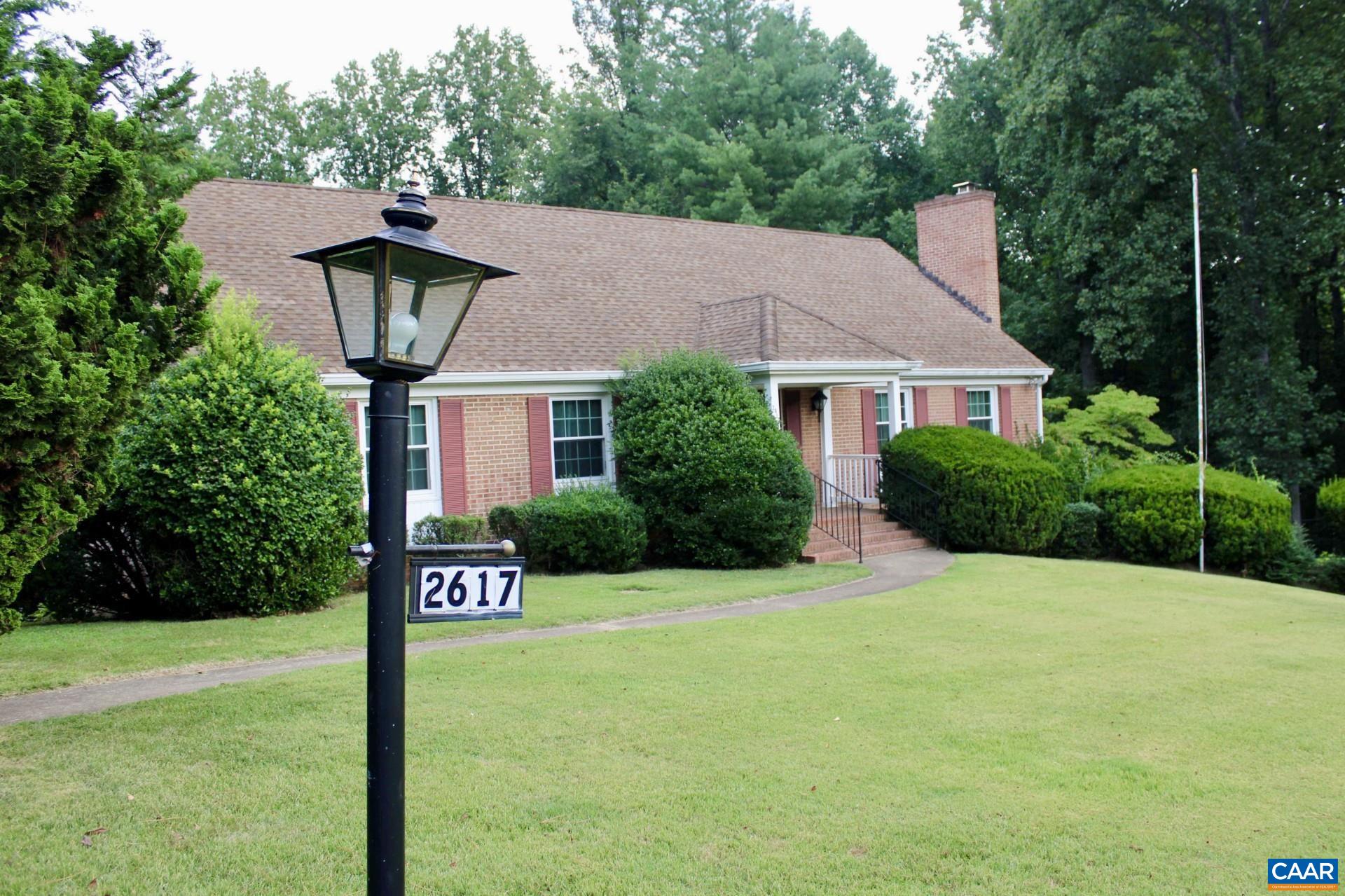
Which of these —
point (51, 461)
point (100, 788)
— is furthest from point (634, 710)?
point (51, 461)

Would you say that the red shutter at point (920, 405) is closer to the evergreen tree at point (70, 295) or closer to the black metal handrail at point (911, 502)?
the black metal handrail at point (911, 502)

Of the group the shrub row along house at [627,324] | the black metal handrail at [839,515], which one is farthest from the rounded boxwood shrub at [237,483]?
the black metal handrail at [839,515]

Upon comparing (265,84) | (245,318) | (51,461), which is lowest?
(51,461)

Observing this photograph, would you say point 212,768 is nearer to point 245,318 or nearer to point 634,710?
point 634,710

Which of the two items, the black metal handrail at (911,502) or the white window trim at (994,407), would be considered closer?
the black metal handrail at (911,502)

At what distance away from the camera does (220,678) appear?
8703mm

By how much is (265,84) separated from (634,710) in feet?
130

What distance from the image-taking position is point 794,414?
20.7 meters

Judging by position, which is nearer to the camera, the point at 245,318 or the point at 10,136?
the point at 10,136

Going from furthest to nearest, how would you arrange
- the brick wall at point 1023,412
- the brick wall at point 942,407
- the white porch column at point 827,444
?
1. the brick wall at point 1023,412
2. the brick wall at point 942,407
3. the white porch column at point 827,444

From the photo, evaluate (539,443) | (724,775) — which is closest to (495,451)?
(539,443)

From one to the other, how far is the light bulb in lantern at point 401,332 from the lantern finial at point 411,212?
364 millimetres
